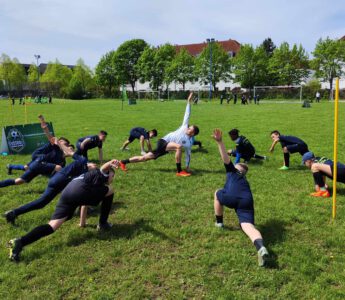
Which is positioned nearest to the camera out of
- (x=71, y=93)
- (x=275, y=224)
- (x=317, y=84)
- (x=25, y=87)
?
(x=275, y=224)

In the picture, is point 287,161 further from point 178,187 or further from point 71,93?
point 71,93

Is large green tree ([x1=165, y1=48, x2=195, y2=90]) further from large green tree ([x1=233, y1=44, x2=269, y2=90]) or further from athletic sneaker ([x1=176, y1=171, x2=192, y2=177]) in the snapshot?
athletic sneaker ([x1=176, y1=171, x2=192, y2=177])

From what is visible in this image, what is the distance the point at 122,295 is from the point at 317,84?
195 feet

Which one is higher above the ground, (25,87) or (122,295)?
(25,87)

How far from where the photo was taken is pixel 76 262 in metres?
4.53

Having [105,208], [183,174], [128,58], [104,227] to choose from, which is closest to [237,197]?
[105,208]

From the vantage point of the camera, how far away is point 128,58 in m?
81.6

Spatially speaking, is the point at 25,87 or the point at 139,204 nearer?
the point at 139,204

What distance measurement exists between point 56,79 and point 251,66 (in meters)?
48.2

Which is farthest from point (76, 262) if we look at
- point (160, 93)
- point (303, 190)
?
point (160, 93)

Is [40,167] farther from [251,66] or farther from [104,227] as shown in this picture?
[251,66]

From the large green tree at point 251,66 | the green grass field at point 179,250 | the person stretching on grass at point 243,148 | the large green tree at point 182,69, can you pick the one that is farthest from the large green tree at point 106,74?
the green grass field at point 179,250

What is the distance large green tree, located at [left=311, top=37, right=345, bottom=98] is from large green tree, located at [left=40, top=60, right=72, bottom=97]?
56150mm

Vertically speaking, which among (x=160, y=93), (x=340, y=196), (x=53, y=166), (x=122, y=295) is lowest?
(x=122, y=295)
